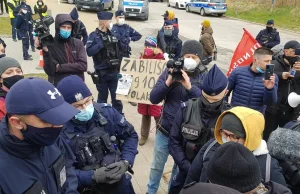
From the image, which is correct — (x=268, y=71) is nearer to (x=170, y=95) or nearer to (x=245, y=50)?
(x=170, y=95)

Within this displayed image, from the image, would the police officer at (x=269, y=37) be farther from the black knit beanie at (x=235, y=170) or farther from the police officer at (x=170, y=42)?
the black knit beanie at (x=235, y=170)

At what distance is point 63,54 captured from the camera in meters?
5.34

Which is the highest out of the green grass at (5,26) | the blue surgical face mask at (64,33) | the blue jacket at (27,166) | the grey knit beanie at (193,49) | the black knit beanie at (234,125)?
the grey knit beanie at (193,49)

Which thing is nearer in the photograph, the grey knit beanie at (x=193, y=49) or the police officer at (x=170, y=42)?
the grey knit beanie at (x=193, y=49)

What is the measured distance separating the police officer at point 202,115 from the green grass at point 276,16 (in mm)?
22524

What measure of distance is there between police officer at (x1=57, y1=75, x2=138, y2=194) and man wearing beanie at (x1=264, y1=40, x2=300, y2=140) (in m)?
3.10

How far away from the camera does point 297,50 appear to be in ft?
Answer: 17.3

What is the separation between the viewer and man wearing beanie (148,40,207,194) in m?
3.90

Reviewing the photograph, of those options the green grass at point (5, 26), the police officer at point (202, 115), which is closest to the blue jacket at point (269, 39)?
the police officer at point (202, 115)

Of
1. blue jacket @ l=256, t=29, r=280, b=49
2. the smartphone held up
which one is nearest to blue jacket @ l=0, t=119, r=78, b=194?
the smartphone held up

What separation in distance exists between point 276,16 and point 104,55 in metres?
24.9

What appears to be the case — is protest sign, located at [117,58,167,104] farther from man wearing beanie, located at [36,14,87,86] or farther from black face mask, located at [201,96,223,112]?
black face mask, located at [201,96,223,112]

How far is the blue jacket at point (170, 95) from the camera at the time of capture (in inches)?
156

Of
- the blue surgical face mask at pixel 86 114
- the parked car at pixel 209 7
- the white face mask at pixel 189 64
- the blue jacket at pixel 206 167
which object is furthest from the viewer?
the parked car at pixel 209 7
